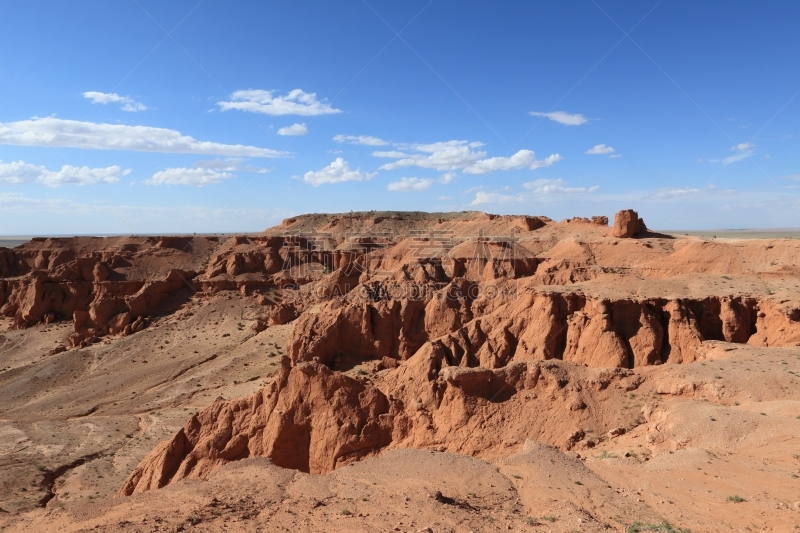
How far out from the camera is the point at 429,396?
19969 mm

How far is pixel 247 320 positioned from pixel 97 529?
39.0 meters

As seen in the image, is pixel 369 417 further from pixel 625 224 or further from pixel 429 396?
pixel 625 224

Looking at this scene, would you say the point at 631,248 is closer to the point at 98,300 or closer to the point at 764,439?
the point at 764,439

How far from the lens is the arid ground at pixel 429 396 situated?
12500 mm

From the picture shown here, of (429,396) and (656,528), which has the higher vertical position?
(656,528)

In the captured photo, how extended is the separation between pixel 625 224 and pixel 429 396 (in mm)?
36551

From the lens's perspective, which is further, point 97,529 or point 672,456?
point 672,456

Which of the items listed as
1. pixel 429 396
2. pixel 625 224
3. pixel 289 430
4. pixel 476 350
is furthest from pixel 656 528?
pixel 625 224

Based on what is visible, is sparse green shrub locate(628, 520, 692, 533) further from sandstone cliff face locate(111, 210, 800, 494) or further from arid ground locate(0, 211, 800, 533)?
sandstone cliff face locate(111, 210, 800, 494)

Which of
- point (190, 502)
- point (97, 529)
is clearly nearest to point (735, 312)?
point (190, 502)

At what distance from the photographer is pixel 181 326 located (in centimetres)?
4934

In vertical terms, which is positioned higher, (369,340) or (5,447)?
(369,340)

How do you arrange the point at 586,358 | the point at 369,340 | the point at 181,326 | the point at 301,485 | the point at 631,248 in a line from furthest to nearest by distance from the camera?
the point at 181,326 < the point at 631,248 < the point at 369,340 < the point at 586,358 < the point at 301,485

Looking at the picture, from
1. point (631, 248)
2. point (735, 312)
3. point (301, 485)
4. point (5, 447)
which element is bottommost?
point (5, 447)
